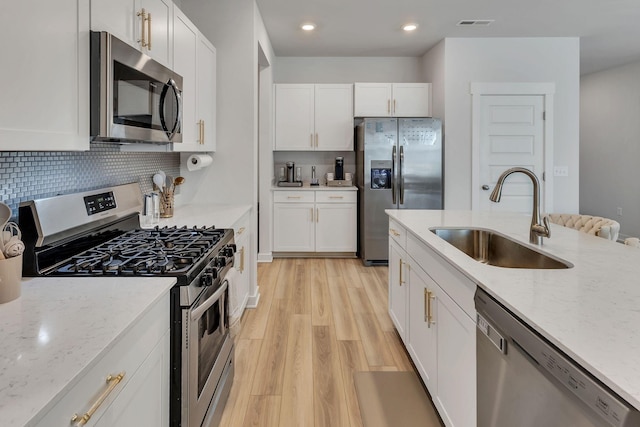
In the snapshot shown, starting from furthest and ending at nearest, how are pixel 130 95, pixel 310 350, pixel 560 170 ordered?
pixel 560 170 < pixel 310 350 < pixel 130 95

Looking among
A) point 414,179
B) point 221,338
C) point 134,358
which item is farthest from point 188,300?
point 414,179

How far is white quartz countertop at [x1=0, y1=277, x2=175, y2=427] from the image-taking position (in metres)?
0.67

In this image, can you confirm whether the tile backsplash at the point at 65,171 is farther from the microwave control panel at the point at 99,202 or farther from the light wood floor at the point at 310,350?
the light wood floor at the point at 310,350

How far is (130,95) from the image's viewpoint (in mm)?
1684

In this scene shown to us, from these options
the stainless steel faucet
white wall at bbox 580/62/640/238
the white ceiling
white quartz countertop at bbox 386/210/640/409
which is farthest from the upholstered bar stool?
white wall at bbox 580/62/640/238

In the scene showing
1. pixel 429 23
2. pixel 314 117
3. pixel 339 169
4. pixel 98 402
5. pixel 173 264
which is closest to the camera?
pixel 98 402

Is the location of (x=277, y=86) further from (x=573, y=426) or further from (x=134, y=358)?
(x=573, y=426)

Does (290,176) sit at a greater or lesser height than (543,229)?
greater

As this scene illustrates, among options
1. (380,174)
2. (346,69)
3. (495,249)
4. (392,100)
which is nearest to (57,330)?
(495,249)

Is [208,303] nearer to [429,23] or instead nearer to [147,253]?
[147,253]

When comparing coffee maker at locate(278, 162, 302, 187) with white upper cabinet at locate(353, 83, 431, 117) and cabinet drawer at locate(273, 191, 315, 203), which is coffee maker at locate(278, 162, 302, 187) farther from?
white upper cabinet at locate(353, 83, 431, 117)

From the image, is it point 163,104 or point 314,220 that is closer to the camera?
point 163,104

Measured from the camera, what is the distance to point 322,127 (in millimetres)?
5203

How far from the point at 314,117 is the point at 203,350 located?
408 cm
